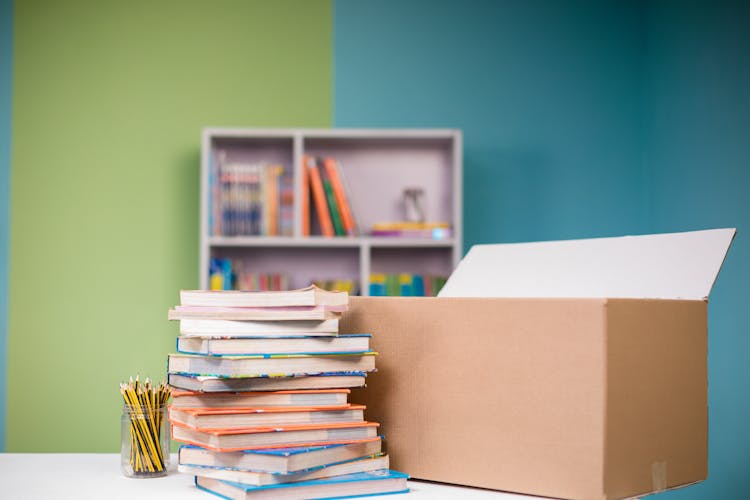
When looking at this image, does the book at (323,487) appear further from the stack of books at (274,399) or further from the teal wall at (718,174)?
the teal wall at (718,174)

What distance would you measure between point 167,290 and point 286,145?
73cm

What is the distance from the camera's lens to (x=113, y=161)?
324 centimetres

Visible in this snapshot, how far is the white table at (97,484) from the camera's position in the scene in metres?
1.01

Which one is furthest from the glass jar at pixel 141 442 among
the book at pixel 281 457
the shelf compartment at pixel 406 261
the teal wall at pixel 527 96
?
the teal wall at pixel 527 96

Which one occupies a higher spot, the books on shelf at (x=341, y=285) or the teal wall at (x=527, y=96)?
the teal wall at (x=527, y=96)

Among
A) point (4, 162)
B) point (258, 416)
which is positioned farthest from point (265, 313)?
point (4, 162)

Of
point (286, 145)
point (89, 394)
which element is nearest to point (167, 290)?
point (89, 394)

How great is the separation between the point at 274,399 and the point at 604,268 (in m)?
0.49

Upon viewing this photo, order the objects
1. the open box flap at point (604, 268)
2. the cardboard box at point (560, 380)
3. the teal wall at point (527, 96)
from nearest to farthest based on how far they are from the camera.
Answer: the cardboard box at point (560, 380) → the open box flap at point (604, 268) → the teal wall at point (527, 96)

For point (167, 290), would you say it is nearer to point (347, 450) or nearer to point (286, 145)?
point (286, 145)

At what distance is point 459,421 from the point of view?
103cm

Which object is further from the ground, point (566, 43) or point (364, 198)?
point (566, 43)

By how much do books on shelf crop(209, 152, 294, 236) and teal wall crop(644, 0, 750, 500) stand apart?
4.63ft

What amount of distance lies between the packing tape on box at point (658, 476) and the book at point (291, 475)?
32 centimetres
